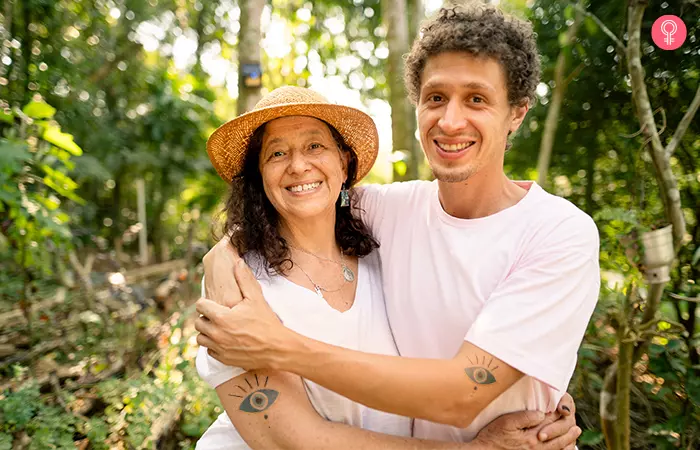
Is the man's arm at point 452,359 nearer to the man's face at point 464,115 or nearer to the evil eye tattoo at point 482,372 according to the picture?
the evil eye tattoo at point 482,372

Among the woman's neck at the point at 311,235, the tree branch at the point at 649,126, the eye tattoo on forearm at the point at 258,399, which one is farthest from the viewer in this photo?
the tree branch at the point at 649,126

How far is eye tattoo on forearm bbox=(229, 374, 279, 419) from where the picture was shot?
169cm

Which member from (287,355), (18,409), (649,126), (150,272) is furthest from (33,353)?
(649,126)

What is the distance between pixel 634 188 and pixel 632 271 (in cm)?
89

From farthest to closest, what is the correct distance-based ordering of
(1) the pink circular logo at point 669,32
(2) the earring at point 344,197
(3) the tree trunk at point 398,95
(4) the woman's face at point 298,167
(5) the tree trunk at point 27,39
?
(3) the tree trunk at point 398,95 < (5) the tree trunk at point 27,39 < (1) the pink circular logo at point 669,32 < (2) the earring at point 344,197 < (4) the woman's face at point 298,167

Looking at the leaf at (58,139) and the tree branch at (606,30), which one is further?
the leaf at (58,139)

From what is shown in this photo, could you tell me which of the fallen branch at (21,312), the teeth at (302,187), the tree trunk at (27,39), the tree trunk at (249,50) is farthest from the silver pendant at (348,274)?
the tree trunk at (27,39)

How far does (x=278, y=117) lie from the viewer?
6.61 ft

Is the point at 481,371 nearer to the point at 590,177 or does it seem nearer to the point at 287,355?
the point at 287,355

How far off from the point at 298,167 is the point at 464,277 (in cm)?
73

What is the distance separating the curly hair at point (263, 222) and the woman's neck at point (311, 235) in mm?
44

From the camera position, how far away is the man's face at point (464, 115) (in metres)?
1.91

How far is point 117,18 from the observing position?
364 inches

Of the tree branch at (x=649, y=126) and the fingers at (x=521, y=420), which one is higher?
the tree branch at (x=649, y=126)
